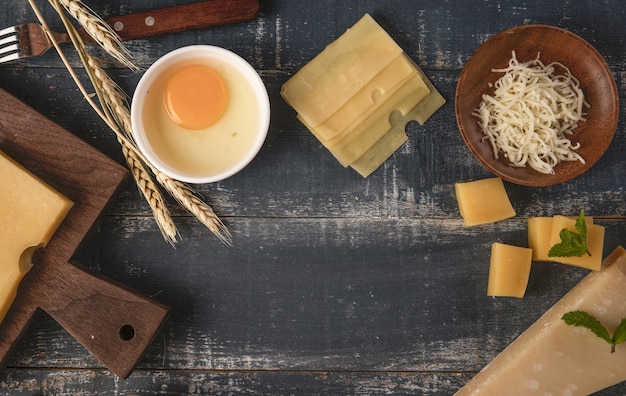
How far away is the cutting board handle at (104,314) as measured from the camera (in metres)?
1.75

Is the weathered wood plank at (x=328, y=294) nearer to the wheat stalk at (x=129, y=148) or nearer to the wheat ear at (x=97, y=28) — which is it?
the wheat stalk at (x=129, y=148)

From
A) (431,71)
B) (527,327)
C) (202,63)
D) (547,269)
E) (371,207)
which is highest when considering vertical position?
(202,63)

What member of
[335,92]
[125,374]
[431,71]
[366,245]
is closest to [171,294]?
[125,374]

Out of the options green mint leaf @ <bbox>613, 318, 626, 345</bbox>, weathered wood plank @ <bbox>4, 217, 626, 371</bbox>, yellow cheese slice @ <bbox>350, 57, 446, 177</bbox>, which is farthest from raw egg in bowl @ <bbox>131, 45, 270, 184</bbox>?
green mint leaf @ <bbox>613, 318, 626, 345</bbox>

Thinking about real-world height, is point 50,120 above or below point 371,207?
above

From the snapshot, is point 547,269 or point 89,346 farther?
point 547,269

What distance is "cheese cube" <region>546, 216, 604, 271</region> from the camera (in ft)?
5.78

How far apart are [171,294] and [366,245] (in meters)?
0.61

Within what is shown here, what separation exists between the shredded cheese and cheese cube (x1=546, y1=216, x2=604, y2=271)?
16 centimetres

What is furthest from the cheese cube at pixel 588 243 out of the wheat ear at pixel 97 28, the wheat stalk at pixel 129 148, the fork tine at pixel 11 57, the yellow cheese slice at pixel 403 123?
the fork tine at pixel 11 57

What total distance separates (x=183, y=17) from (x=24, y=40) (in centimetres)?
46

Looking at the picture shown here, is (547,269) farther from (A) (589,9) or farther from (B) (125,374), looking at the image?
(B) (125,374)

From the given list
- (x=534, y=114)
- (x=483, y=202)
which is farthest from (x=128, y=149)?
(x=534, y=114)

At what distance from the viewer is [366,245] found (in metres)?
1.87
